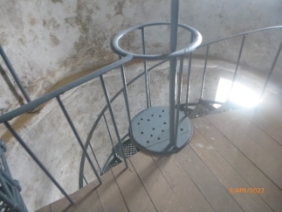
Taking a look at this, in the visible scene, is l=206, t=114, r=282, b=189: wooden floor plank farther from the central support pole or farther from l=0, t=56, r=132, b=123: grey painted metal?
l=0, t=56, r=132, b=123: grey painted metal

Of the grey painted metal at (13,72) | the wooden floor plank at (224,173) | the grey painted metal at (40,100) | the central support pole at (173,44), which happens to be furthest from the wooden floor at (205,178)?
the grey painted metal at (13,72)

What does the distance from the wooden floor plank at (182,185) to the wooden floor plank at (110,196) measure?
1.10 ft

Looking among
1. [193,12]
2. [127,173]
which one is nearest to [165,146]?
[127,173]

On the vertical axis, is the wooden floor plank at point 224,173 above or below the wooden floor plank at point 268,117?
below

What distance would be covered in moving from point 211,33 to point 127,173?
242 centimetres

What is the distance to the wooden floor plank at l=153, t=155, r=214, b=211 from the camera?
1.14 metres

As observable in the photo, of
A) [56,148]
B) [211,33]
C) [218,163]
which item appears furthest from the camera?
[211,33]

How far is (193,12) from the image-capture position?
266cm

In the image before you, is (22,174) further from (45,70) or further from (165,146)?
(165,146)

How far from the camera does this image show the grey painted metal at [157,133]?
55.3 inches

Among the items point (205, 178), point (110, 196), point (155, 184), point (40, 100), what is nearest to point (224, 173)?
point (205, 178)

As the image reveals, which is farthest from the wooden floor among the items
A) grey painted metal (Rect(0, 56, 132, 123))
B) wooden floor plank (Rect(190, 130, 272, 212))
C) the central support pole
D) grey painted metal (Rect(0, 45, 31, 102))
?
grey painted metal (Rect(0, 45, 31, 102))

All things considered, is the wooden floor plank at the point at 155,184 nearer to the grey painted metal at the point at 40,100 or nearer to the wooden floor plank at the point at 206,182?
the wooden floor plank at the point at 206,182

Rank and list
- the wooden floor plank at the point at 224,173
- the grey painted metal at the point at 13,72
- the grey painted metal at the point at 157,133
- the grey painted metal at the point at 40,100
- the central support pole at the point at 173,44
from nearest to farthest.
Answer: the grey painted metal at the point at 40,100, the central support pole at the point at 173,44, the wooden floor plank at the point at 224,173, the grey painted metal at the point at 157,133, the grey painted metal at the point at 13,72
